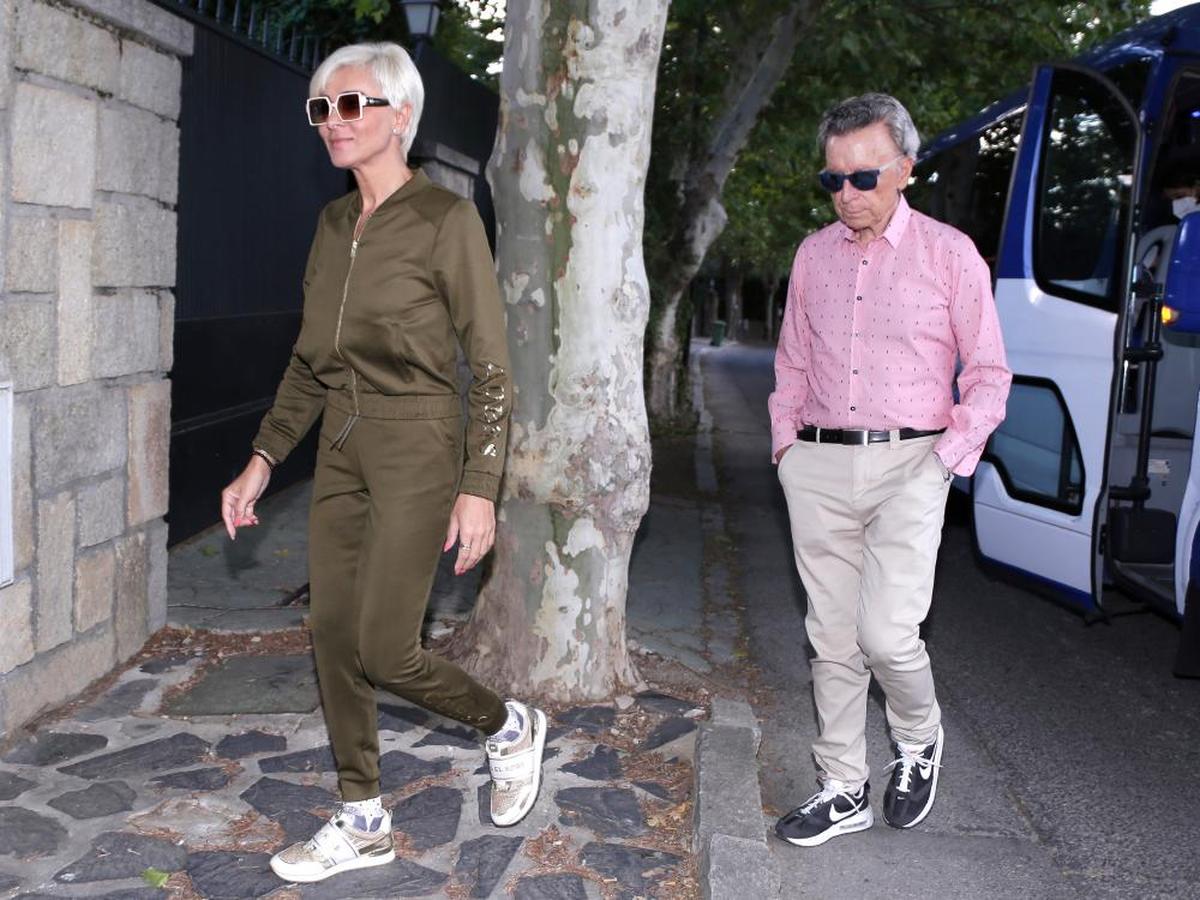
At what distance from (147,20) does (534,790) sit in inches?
124

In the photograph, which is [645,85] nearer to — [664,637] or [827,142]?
[827,142]

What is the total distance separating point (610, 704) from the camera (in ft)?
17.8

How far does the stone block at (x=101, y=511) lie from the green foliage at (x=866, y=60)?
8678 millimetres

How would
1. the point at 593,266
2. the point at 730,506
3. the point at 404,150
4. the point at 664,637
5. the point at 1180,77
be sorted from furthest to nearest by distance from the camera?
the point at 730,506, the point at 664,637, the point at 1180,77, the point at 593,266, the point at 404,150

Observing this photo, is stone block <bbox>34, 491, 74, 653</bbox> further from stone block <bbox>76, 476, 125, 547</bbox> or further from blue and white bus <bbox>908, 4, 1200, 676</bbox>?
blue and white bus <bbox>908, 4, 1200, 676</bbox>

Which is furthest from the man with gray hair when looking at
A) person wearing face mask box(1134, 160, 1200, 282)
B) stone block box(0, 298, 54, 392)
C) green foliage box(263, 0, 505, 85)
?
green foliage box(263, 0, 505, 85)

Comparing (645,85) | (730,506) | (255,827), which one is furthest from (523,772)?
(730,506)

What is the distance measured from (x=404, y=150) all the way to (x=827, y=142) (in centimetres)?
118

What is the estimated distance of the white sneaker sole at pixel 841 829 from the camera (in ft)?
14.6

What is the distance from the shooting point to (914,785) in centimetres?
459

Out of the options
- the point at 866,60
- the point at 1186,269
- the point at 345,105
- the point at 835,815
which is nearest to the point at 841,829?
the point at 835,815

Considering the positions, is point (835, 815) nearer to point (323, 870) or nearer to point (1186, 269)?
point (323, 870)

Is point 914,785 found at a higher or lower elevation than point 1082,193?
lower

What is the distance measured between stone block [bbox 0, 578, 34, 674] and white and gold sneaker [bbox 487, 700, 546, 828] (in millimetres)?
1617
